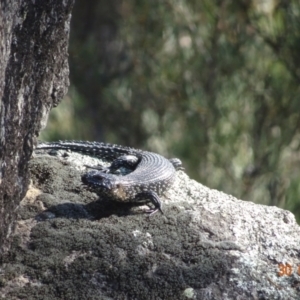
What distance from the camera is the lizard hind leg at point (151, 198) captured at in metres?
3.71

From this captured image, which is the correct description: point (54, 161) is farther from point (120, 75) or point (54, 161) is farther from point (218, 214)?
point (120, 75)

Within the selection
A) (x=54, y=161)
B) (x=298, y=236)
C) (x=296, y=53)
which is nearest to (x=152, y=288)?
(x=298, y=236)

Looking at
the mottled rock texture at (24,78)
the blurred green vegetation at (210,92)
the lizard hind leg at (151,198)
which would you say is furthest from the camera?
the blurred green vegetation at (210,92)

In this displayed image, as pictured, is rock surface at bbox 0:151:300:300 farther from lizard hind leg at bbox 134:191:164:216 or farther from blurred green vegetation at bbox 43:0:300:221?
blurred green vegetation at bbox 43:0:300:221

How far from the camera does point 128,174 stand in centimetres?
432

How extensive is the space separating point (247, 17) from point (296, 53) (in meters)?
0.64

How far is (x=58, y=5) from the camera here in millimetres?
3164

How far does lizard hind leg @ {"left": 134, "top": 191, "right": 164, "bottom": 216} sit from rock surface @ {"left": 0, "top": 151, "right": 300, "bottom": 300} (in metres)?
0.05

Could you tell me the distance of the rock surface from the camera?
3.18 meters

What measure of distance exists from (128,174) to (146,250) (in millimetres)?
1010

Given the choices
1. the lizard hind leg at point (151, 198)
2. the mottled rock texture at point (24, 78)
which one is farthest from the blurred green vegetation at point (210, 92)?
the mottled rock texture at point (24, 78)

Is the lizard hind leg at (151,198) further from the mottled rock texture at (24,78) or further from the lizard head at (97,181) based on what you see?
the mottled rock texture at (24,78)

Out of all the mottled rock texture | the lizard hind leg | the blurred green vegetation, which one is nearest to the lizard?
the lizard hind leg

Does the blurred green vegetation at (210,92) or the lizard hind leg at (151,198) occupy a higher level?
the lizard hind leg at (151,198)
